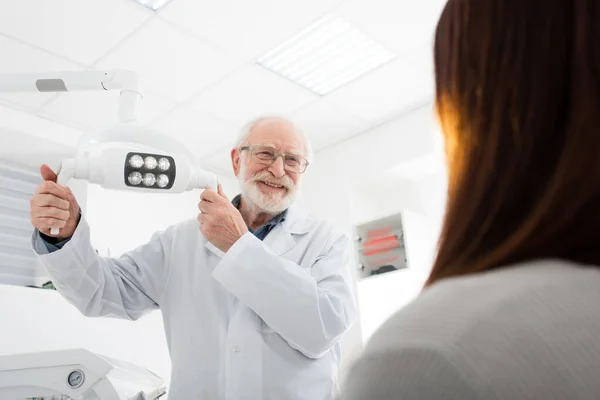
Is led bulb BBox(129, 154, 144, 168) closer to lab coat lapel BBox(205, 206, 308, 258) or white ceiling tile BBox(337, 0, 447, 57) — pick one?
lab coat lapel BBox(205, 206, 308, 258)

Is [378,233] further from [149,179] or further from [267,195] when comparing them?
[149,179]

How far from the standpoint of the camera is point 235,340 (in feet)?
4.26

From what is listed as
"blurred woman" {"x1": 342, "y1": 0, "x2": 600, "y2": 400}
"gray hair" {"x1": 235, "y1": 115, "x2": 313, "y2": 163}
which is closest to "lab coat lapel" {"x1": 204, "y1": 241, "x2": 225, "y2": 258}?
"gray hair" {"x1": 235, "y1": 115, "x2": 313, "y2": 163}

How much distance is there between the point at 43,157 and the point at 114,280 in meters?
2.26

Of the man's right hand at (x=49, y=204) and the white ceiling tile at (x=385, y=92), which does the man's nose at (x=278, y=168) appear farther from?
the white ceiling tile at (x=385, y=92)

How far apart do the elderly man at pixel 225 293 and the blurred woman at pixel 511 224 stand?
85 cm

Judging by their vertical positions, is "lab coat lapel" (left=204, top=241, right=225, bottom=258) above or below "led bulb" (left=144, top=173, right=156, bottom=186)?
below

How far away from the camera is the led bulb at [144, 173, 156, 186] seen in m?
1.03

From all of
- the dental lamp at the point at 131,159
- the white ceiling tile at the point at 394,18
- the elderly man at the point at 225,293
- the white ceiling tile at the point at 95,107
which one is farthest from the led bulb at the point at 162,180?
the white ceiling tile at the point at 95,107

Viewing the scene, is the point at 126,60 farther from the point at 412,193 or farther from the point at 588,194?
the point at 588,194

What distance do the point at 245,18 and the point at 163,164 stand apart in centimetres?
167

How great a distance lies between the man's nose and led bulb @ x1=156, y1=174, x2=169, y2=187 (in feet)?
2.08

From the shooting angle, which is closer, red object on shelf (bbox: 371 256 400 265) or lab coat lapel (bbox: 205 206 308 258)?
lab coat lapel (bbox: 205 206 308 258)

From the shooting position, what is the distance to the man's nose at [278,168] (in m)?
1.66
